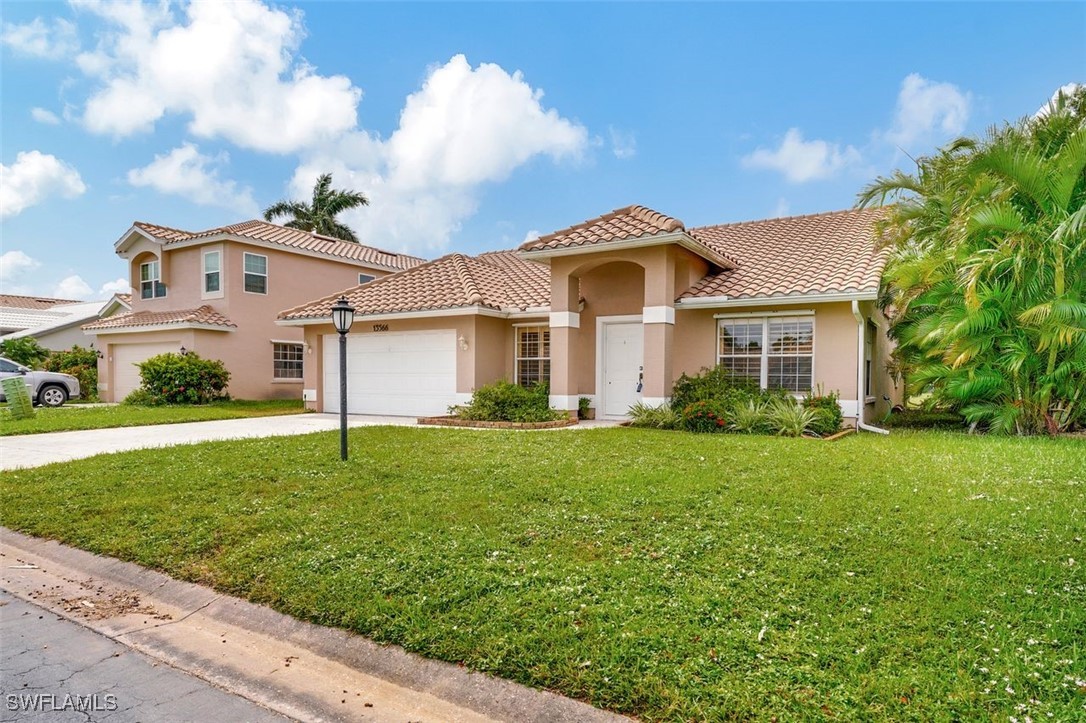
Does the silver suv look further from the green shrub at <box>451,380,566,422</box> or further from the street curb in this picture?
the street curb

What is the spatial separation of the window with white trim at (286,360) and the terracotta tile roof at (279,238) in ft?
12.8

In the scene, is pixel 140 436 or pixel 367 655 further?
pixel 140 436

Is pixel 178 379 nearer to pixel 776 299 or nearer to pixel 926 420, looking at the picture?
pixel 776 299

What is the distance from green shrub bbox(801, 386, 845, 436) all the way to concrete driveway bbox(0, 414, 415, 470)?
9.08 meters

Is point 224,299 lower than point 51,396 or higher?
higher

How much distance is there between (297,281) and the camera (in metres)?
22.8

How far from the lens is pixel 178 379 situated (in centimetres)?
1872

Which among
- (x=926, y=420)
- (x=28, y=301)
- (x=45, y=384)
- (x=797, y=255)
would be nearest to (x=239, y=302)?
(x=45, y=384)

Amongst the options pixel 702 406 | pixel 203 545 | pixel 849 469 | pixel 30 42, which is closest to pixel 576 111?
pixel 702 406

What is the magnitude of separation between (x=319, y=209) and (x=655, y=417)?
29.9 meters

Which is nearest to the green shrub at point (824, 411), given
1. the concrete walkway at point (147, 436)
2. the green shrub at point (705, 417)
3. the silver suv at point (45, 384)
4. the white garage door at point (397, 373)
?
the green shrub at point (705, 417)

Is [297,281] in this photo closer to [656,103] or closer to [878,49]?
[656,103]

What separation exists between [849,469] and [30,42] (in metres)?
13.1

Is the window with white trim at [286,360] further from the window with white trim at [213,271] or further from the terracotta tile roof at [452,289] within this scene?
the terracotta tile roof at [452,289]
